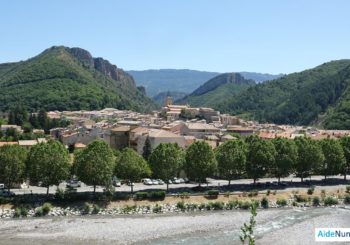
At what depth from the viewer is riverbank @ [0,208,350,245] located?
4506cm

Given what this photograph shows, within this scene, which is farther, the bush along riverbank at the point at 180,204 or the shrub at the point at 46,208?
the bush along riverbank at the point at 180,204

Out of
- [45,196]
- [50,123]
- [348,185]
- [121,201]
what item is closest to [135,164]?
[121,201]

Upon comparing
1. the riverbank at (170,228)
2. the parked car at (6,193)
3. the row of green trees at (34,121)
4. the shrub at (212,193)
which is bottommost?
the riverbank at (170,228)

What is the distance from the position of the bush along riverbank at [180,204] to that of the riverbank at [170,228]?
5.68 ft

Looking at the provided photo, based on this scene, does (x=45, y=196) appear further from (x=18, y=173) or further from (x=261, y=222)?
(x=261, y=222)

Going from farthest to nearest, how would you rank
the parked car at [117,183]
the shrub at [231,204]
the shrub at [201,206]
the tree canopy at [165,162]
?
the parked car at [117,183] → the tree canopy at [165,162] → the shrub at [231,204] → the shrub at [201,206]

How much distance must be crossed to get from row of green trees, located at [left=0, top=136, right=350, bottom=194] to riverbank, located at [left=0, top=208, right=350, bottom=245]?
7.63 metres

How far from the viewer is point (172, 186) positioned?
6912cm

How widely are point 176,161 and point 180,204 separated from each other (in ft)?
27.0

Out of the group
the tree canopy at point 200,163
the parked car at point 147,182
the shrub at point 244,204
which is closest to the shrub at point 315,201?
the shrub at point 244,204

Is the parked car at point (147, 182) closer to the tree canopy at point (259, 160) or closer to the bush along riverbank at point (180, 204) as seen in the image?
the bush along riverbank at point (180, 204)

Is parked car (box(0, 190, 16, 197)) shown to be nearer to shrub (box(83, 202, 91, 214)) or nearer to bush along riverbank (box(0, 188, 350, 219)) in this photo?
bush along riverbank (box(0, 188, 350, 219))

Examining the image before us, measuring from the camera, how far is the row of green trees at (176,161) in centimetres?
5966

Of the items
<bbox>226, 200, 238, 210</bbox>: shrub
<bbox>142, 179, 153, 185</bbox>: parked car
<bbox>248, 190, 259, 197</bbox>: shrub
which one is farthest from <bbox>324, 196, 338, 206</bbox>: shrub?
<bbox>142, 179, 153, 185</bbox>: parked car
